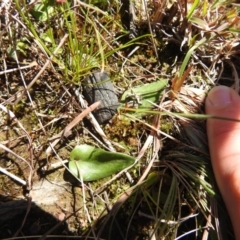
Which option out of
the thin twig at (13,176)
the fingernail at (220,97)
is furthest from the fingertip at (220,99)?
the thin twig at (13,176)

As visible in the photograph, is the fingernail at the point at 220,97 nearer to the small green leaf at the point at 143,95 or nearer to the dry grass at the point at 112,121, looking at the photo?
the dry grass at the point at 112,121

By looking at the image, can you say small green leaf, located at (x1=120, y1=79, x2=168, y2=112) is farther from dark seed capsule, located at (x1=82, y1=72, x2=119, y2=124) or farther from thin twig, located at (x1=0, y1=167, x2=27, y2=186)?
thin twig, located at (x1=0, y1=167, x2=27, y2=186)

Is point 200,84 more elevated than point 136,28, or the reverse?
point 136,28

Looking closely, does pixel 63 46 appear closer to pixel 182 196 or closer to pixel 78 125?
pixel 78 125

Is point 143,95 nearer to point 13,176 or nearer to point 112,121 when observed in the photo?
point 112,121

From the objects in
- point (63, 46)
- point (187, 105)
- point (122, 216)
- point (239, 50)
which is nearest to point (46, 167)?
point (122, 216)

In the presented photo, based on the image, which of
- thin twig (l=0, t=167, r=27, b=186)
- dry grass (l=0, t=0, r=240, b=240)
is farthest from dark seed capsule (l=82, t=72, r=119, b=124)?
thin twig (l=0, t=167, r=27, b=186)
